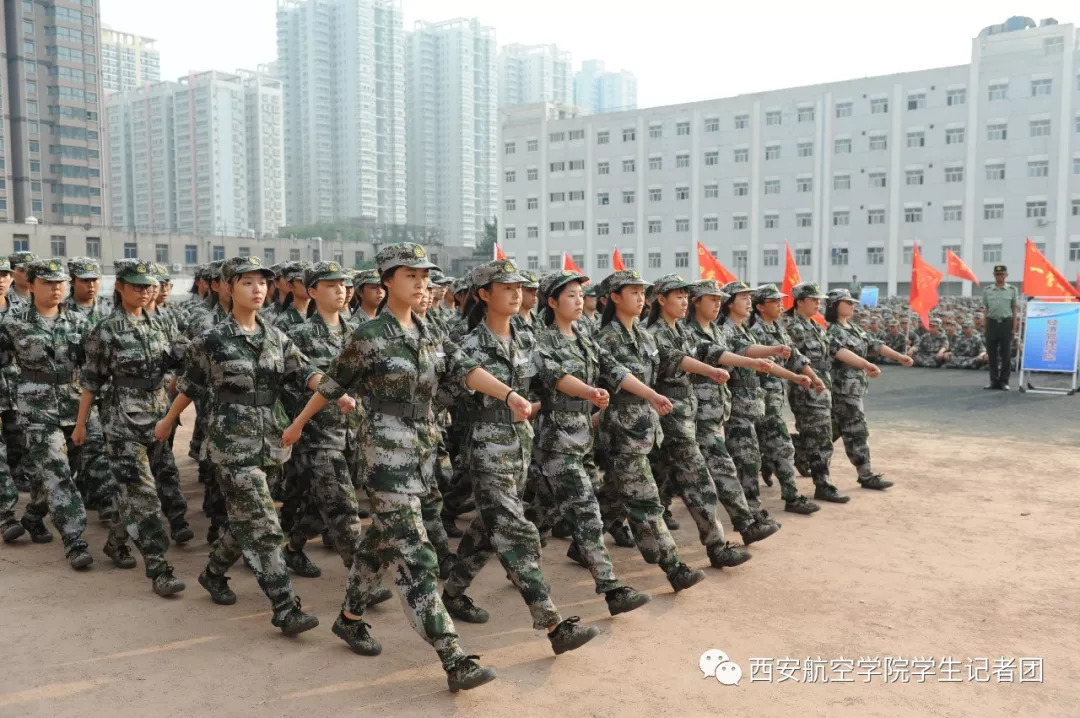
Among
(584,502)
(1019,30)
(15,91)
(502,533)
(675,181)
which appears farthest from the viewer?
(15,91)

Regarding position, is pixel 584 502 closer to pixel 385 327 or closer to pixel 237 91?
pixel 385 327

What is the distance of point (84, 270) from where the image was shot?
22.5ft

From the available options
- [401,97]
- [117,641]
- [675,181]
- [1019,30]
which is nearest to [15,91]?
[401,97]

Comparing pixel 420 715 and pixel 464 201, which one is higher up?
pixel 464 201

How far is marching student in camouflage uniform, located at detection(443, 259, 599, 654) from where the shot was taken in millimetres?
4734

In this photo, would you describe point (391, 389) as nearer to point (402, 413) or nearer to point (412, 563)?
point (402, 413)

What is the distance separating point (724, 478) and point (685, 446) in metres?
0.55

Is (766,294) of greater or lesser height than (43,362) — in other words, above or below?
above

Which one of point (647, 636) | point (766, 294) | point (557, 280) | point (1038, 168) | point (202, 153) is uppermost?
point (202, 153)

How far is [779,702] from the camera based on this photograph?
14.0 ft

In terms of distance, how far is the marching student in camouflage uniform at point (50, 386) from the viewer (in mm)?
6340

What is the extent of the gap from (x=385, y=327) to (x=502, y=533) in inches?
50.7

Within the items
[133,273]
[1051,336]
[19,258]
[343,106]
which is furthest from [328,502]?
[343,106]

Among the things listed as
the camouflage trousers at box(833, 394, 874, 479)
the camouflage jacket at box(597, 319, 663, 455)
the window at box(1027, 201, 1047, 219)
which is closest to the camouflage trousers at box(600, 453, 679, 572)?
the camouflage jacket at box(597, 319, 663, 455)
